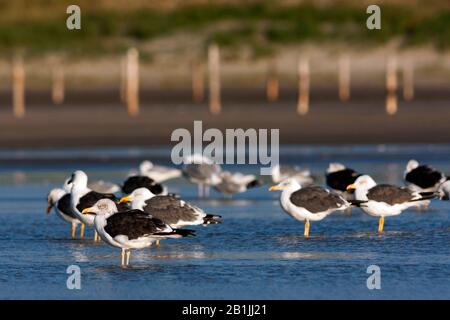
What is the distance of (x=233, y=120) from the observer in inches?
1390

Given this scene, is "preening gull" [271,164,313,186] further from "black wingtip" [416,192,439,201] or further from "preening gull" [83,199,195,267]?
"preening gull" [83,199,195,267]

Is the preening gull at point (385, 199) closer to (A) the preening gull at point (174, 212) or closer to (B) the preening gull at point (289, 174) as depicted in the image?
(A) the preening gull at point (174, 212)

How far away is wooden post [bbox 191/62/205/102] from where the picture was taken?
157 ft

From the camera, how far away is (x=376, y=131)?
3152 cm

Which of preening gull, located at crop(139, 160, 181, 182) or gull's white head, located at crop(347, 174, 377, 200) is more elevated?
gull's white head, located at crop(347, 174, 377, 200)

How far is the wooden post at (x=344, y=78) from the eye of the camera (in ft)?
153

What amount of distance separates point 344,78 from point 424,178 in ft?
102

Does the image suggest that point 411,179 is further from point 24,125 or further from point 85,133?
point 24,125

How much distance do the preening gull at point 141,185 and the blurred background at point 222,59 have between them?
1803 centimetres

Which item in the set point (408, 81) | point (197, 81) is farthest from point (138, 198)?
point (197, 81)

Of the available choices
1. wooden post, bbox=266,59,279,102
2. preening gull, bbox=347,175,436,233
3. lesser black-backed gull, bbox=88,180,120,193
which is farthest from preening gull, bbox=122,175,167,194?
wooden post, bbox=266,59,279,102

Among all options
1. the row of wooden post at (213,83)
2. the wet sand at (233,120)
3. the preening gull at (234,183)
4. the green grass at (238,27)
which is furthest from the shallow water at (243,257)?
the green grass at (238,27)

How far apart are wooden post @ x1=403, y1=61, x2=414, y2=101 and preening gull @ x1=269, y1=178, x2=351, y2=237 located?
1105 inches
